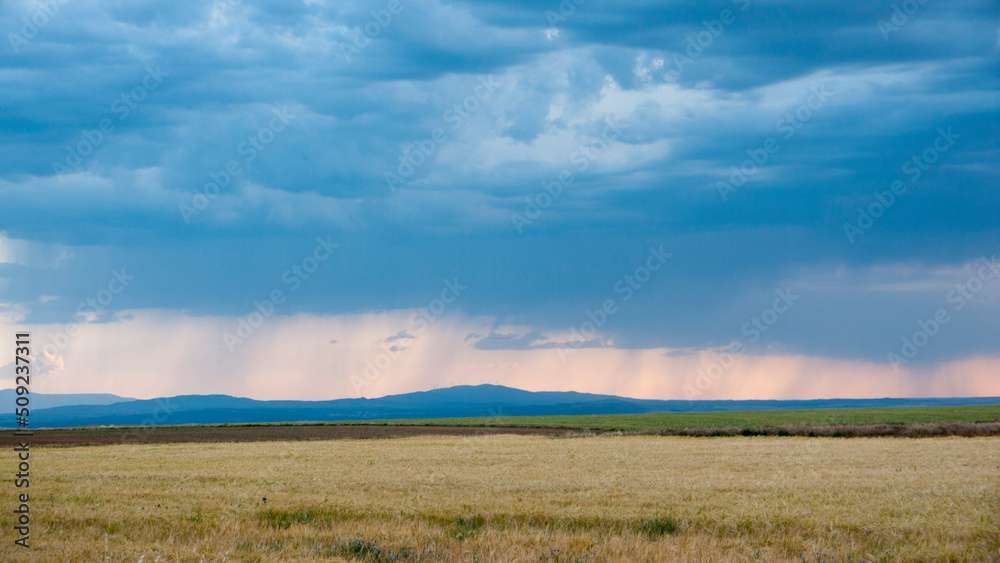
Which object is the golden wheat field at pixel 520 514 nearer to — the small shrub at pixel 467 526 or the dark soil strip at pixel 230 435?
the small shrub at pixel 467 526

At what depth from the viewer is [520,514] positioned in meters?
15.3

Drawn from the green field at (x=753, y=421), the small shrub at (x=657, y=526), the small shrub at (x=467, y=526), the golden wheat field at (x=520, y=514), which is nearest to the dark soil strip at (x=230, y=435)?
the green field at (x=753, y=421)

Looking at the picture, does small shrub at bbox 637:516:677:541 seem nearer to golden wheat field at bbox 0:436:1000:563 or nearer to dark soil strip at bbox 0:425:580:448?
golden wheat field at bbox 0:436:1000:563

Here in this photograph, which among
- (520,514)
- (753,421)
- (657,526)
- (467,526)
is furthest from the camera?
(753,421)

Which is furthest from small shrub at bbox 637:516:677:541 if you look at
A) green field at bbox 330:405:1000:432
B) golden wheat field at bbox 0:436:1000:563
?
green field at bbox 330:405:1000:432

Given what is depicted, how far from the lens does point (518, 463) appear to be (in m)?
28.9

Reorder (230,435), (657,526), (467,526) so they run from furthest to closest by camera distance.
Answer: (230,435) → (467,526) → (657,526)

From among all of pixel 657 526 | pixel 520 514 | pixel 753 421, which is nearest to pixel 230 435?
pixel 753 421

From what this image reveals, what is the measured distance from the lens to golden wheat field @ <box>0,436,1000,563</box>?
12.3 meters

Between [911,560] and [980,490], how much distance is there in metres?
8.68

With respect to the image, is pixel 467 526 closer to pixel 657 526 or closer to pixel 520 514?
pixel 520 514

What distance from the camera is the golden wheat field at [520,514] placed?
12258 mm

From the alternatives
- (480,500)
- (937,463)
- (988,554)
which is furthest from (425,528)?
(937,463)

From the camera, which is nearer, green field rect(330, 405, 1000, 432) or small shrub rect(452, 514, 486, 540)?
small shrub rect(452, 514, 486, 540)
